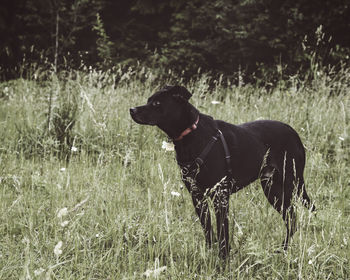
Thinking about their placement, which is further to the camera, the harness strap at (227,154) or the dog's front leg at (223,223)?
the harness strap at (227,154)

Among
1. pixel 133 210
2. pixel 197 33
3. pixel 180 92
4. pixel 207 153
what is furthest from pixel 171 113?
pixel 197 33

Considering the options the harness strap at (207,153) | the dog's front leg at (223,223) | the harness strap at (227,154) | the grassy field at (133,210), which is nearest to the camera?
the grassy field at (133,210)

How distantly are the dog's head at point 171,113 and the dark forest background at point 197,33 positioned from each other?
16.4ft

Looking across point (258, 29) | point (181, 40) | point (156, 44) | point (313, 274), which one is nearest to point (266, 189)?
point (313, 274)

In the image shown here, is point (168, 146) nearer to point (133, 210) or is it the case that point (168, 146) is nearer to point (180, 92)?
point (180, 92)

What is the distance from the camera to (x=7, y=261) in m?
2.01

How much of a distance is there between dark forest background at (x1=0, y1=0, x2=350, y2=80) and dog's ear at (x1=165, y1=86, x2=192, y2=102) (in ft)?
16.2

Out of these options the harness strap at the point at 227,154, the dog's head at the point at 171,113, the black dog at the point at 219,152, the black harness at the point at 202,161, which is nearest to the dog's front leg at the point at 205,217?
the black dog at the point at 219,152

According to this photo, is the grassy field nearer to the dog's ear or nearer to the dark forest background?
the dog's ear

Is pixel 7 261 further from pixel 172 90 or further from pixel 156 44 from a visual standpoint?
pixel 156 44

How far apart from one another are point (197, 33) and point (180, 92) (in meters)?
8.32

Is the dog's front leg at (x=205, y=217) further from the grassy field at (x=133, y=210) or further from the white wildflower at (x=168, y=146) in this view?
the white wildflower at (x=168, y=146)

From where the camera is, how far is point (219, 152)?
2518mm

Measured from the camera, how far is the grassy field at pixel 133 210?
2.01 meters
